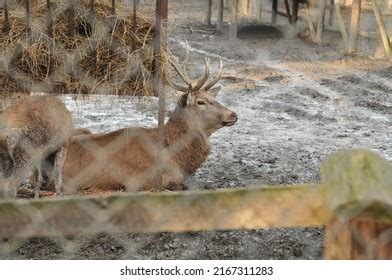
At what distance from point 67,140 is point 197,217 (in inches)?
96.3

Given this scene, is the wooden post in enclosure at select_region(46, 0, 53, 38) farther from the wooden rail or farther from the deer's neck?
the wooden rail

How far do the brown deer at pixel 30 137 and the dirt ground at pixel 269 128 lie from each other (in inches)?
13.2

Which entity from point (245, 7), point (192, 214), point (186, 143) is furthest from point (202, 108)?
point (245, 7)

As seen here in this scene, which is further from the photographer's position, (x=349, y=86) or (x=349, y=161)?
(x=349, y=86)

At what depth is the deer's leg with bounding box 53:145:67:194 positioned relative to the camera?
3744 millimetres

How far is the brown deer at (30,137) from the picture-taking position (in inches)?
126

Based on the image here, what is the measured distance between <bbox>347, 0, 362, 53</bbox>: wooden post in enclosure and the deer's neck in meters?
5.83

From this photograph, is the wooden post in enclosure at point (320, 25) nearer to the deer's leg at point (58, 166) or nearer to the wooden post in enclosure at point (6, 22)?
the deer's leg at point (58, 166)

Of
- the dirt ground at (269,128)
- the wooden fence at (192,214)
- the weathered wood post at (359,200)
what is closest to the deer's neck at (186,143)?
the dirt ground at (269,128)

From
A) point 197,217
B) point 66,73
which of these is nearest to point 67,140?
point 66,73

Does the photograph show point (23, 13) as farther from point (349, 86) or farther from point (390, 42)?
point (390, 42)
